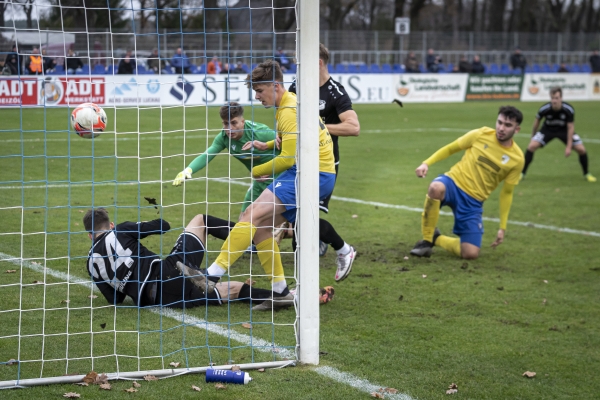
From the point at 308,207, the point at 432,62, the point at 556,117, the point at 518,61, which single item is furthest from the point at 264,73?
the point at 518,61

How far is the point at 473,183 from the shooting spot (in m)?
7.79

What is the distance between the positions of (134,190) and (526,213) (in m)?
5.60

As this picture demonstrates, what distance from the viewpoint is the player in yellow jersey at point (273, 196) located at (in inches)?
194

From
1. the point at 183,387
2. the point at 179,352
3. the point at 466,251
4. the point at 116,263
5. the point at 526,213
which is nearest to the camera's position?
the point at 183,387

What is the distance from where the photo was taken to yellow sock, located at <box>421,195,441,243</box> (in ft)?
24.7

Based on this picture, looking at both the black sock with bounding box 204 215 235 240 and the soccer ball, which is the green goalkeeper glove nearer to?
the black sock with bounding box 204 215 235 240

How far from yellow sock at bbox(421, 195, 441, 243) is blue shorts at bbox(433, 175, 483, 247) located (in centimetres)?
20

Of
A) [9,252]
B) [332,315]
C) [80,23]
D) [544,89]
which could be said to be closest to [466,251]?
[332,315]

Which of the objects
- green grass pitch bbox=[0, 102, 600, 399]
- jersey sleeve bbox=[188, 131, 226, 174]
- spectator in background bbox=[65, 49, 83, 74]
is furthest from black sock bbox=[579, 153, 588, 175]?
spectator in background bbox=[65, 49, 83, 74]

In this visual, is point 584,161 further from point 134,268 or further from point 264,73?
point 134,268

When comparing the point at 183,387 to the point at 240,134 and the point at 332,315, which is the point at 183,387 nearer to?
the point at 332,315

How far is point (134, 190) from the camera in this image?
33.8 ft

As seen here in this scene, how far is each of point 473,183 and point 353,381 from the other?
4.12 meters

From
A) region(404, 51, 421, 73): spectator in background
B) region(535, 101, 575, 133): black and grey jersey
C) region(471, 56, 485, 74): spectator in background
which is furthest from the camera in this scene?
region(471, 56, 485, 74): spectator in background
